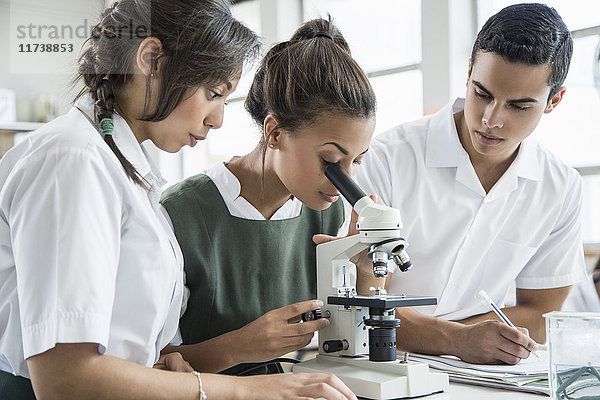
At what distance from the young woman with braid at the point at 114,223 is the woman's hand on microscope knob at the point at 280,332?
15cm

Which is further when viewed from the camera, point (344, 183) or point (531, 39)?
point (531, 39)

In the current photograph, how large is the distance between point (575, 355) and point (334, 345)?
451 mm

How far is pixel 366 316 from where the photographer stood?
4.17 ft

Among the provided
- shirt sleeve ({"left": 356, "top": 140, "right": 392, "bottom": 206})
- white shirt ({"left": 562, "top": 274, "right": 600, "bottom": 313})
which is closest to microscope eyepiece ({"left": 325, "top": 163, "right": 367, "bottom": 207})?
shirt sleeve ({"left": 356, "top": 140, "right": 392, "bottom": 206})

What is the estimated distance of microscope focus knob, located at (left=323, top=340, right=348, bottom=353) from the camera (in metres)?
1.27

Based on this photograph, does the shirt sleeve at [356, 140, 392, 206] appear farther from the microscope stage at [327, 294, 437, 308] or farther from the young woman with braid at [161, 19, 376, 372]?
the microscope stage at [327, 294, 437, 308]

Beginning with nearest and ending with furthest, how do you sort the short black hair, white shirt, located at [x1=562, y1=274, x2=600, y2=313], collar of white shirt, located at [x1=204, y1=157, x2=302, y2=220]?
collar of white shirt, located at [x1=204, y1=157, x2=302, y2=220] < the short black hair < white shirt, located at [x1=562, y1=274, x2=600, y2=313]

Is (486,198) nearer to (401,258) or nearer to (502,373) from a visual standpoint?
(502,373)

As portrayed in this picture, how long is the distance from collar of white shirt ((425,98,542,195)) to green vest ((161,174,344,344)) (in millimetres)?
620

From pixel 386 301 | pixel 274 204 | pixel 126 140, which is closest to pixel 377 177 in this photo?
pixel 274 204

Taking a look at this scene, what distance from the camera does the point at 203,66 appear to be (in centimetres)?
122

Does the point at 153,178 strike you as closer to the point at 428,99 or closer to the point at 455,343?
the point at 455,343

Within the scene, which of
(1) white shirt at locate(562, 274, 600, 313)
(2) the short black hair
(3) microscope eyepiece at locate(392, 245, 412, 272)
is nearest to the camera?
(3) microscope eyepiece at locate(392, 245, 412, 272)

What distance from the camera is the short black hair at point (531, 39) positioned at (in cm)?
177
